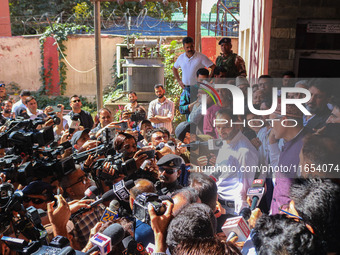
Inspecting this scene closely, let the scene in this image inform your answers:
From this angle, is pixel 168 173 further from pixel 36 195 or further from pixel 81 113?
pixel 81 113

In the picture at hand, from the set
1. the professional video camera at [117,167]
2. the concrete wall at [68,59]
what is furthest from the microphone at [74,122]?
the concrete wall at [68,59]

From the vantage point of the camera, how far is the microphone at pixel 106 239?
209 cm

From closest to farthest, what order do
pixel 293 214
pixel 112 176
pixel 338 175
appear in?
pixel 293 214, pixel 338 175, pixel 112 176

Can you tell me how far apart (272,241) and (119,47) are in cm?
1070

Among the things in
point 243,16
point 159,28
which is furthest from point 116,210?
point 159,28

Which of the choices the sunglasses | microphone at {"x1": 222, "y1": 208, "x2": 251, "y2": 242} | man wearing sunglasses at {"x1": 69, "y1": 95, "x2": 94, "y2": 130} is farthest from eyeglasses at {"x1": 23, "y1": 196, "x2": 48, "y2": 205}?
man wearing sunglasses at {"x1": 69, "y1": 95, "x2": 94, "y2": 130}

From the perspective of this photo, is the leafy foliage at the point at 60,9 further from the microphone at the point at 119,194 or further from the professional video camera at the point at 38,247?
the professional video camera at the point at 38,247

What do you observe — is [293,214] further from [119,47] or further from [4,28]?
[4,28]

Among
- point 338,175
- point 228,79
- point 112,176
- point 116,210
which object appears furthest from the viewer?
point 228,79

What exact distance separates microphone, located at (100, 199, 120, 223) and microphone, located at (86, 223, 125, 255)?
1.52 feet

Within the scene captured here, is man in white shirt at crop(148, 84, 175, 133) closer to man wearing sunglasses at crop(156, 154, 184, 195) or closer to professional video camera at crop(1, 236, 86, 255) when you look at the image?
man wearing sunglasses at crop(156, 154, 184, 195)

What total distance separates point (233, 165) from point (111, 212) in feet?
4.13

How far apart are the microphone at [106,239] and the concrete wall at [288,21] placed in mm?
4984

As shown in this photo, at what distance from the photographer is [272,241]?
6.25 ft
